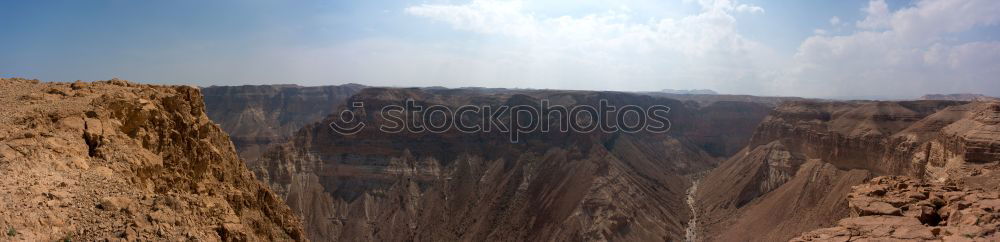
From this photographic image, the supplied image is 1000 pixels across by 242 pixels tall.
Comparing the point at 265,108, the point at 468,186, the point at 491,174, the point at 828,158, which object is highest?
the point at 265,108

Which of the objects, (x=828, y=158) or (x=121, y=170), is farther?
(x=828, y=158)

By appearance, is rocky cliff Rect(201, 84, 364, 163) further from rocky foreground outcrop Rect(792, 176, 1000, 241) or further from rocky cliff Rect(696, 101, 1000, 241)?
rocky foreground outcrop Rect(792, 176, 1000, 241)

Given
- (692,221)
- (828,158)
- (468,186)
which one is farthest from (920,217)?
(468,186)

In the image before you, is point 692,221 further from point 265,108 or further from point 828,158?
point 265,108

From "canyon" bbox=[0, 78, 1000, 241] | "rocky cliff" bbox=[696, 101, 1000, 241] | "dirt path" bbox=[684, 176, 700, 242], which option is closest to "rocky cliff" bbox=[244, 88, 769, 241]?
"canyon" bbox=[0, 78, 1000, 241]

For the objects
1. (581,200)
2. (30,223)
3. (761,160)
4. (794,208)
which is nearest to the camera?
(30,223)

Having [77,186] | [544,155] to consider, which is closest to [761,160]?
[544,155]

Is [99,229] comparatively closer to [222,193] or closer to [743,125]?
[222,193]
